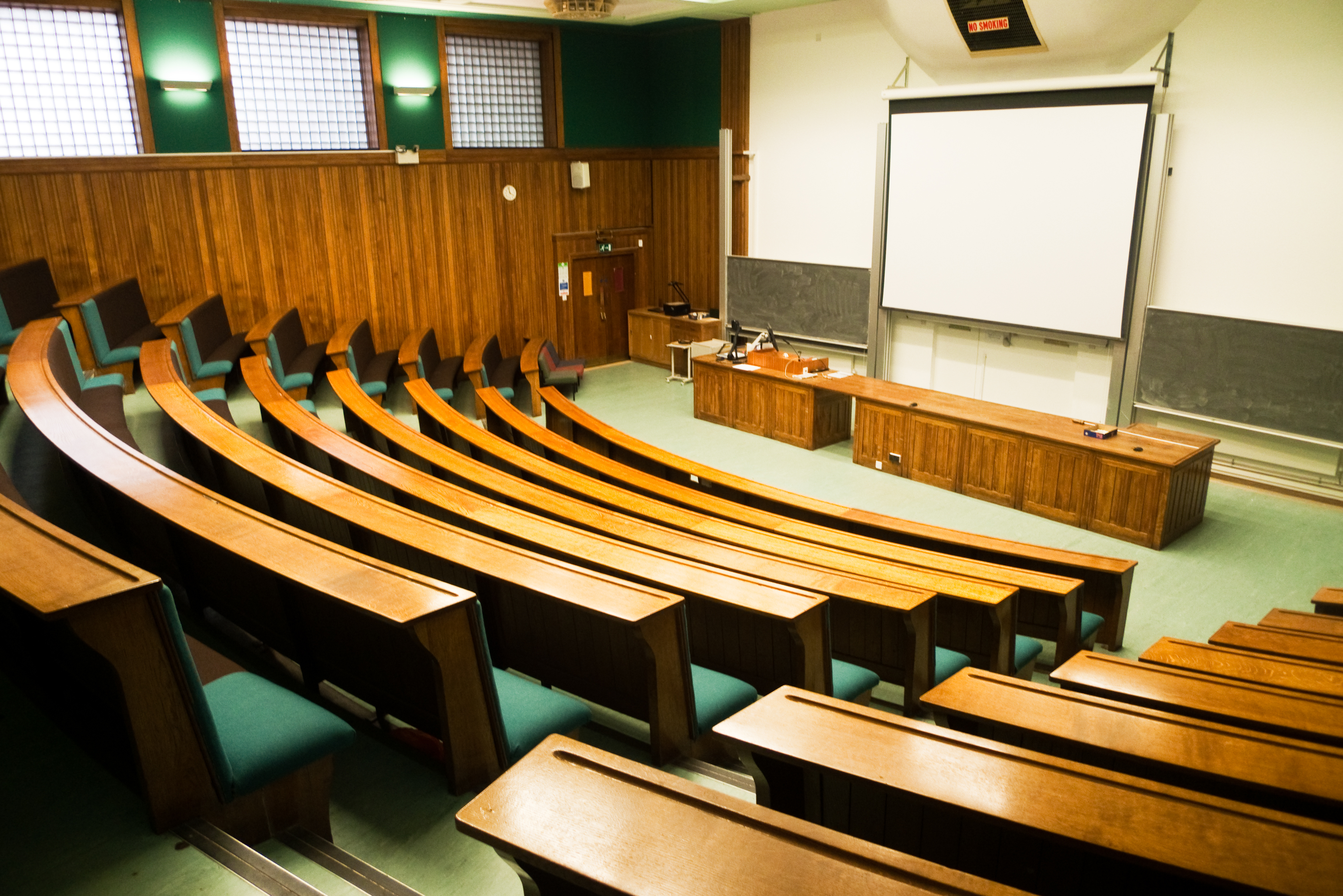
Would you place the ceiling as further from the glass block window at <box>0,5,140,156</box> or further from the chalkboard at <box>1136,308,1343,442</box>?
the glass block window at <box>0,5,140,156</box>

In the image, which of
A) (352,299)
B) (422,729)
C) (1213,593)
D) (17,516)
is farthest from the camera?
(352,299)

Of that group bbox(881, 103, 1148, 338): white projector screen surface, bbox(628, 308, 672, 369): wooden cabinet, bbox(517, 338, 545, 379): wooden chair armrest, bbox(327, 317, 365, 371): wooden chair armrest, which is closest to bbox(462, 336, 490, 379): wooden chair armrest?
bbox(517, 338, 545, 379): wooden chair armrest

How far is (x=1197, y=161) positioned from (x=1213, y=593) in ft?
10.5

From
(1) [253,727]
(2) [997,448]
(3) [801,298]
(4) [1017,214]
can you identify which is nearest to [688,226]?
(3) [801,298]

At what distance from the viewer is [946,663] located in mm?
3363

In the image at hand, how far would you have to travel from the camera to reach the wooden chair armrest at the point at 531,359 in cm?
834

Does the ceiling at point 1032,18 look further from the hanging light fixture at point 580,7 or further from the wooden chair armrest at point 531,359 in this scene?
the wooden chair armrest at point 531,359

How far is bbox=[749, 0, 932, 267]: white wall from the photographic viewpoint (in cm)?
848

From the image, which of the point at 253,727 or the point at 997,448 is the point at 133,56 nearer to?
the point at 997,448

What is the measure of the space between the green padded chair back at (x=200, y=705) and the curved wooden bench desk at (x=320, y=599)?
0.30 meters

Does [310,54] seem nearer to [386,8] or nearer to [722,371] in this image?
[386,8]

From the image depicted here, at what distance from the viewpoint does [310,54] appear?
8227mm

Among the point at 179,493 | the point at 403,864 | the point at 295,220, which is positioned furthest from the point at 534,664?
the point at 295,220

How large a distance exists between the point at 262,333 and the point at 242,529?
16.5 feet
